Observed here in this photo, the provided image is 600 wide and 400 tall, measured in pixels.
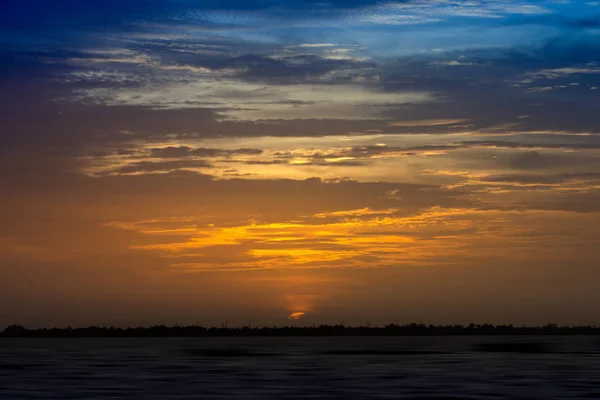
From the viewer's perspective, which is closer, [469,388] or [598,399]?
[598,399]

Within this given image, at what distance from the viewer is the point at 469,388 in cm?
6569

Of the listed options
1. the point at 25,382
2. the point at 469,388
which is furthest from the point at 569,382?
the point at 25,382

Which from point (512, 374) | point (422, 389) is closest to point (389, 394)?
point (422, 389)

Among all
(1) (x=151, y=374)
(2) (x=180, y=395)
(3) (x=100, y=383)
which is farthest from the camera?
(1) (x=151, y=374)

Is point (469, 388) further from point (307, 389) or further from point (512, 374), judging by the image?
point (512, 374)

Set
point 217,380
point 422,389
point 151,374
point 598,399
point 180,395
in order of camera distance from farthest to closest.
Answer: point 151,374, point 217,380, point 422,389, point 180,395, point 598,399

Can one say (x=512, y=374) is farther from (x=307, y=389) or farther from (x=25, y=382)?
(x=25, y=382)

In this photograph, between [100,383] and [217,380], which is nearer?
[100,383]

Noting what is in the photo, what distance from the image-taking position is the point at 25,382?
237ft

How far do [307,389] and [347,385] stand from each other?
5.12 meters

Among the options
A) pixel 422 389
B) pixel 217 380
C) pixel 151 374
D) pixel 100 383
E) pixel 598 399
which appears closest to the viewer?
pixel 598 399

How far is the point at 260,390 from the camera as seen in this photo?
6550cm

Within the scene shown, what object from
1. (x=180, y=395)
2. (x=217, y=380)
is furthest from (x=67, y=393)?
(x=217, y=380)

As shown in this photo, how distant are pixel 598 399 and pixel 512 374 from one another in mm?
29966
